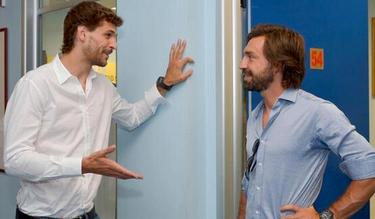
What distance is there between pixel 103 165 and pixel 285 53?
762 mm

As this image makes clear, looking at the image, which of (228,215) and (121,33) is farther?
(121,33)

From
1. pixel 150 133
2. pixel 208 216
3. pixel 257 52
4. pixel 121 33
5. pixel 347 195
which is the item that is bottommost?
pixel 208 216

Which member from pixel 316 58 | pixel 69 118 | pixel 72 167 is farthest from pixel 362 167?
pixel 69 118

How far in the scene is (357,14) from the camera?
199 centimetres

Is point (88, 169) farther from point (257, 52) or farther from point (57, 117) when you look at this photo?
point (257, 52)

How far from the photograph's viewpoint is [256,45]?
4.87 ft

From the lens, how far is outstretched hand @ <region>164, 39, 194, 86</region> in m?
1.67

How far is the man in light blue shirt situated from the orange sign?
1.02ft

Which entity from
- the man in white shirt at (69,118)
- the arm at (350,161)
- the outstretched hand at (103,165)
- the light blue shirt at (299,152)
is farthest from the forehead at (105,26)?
the arm at (350,161)


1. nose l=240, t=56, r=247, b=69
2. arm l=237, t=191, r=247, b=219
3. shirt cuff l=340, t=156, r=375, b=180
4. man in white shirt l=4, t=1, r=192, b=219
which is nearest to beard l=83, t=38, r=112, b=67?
man in white shirt l=4, t=1, r=192, b=219

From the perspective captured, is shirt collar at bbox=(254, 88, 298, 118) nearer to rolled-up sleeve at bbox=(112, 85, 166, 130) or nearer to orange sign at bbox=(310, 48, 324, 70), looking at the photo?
orange sign at bbox=(310, 48, 324, 70)

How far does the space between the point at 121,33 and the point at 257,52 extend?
0.72 meters

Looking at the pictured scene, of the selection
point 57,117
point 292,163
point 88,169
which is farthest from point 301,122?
point 57,117

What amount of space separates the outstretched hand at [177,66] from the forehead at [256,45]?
275 millimetres
